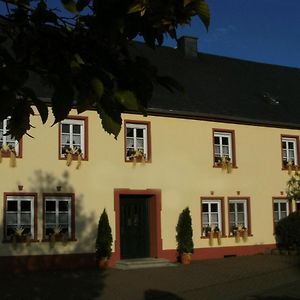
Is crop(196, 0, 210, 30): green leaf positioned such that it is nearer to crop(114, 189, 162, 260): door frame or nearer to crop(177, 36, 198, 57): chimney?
crop(114, 189, 162, 260): door frame

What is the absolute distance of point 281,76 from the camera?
26.1 metres

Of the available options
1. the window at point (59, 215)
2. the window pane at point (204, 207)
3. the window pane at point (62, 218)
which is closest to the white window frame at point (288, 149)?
the window pane at point (204, 207)

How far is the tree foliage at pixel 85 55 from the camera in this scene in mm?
2141

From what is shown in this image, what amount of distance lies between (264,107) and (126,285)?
11129mm

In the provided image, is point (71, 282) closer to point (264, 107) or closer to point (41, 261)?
point (41, 261)

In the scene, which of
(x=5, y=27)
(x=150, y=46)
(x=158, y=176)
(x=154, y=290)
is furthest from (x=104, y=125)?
(x=158, y=176)

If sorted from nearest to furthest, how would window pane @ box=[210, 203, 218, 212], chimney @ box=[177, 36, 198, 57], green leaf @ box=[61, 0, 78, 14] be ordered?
green leaf @ box=[61, 0, 78, 14] → window pane @ box=[210, 203, 218, 212] → chimney @ box=[177, 36, 198, 57]

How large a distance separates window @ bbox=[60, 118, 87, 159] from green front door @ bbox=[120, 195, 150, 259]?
2.20 meters

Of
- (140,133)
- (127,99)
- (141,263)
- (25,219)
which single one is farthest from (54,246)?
(127,99)

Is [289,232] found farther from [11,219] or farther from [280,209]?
[11,219]

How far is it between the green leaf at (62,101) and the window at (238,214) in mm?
17999

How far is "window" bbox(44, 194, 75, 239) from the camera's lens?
54.1 feet

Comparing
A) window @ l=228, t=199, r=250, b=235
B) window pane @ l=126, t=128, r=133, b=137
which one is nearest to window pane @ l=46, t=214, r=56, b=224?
window pane @ l=126, t=128, r=133, b=137

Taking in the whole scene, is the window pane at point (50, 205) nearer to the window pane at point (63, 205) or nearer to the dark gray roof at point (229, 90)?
the window pane at point (63, 205)
